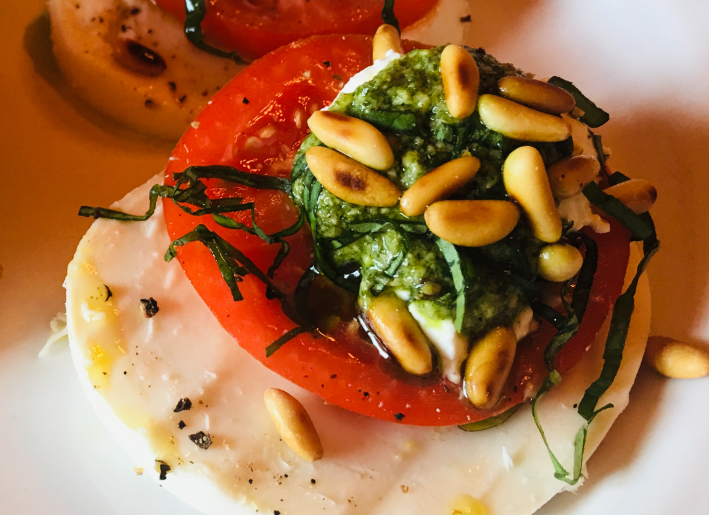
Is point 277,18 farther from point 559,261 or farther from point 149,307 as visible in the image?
point 559,261

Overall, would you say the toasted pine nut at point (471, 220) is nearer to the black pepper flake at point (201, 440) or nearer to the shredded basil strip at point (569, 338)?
the shredded basil strip at point (569, 338)

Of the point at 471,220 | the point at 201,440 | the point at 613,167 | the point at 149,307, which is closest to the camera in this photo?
the point at 471,220

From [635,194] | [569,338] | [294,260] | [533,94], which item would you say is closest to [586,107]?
[635,194]

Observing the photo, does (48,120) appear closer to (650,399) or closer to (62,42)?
(62,42)

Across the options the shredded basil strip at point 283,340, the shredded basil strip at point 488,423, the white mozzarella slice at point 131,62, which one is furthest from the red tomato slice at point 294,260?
the white mozzarella slice at point 131,62

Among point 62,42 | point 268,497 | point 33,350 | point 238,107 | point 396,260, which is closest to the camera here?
point 396,260

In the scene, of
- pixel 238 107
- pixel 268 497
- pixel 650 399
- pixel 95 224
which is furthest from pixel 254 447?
pixel 650 399
